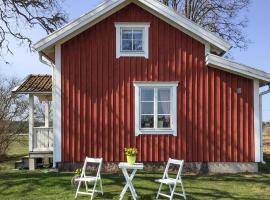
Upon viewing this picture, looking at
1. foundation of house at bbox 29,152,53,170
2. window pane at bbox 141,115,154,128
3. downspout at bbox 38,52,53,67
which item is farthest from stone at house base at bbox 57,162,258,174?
downspout at bbox 38,52,53,67

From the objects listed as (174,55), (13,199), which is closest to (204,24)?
(174,55)

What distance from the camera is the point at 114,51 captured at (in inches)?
627

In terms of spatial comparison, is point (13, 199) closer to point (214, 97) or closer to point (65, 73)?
point (65, 73)

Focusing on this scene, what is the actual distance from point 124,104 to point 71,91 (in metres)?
1.79

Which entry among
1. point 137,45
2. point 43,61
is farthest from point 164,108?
point 43,61

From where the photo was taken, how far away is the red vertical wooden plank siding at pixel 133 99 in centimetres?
1577

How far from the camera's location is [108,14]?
52.0 ft

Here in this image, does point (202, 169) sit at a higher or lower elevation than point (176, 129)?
lower

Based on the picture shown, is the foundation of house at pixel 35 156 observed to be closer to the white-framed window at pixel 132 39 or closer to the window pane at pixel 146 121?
the window pane at pixel 146 121

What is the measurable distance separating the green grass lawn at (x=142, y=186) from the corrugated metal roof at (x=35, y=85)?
3.70 meters

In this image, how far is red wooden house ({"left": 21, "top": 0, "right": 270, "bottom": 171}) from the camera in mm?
15766

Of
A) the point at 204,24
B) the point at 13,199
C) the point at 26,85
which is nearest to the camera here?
the point at 13,199

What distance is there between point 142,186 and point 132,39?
5.37m

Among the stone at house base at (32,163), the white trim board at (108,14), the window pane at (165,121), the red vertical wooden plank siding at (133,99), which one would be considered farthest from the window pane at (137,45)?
the stone at house base at (32,163)
